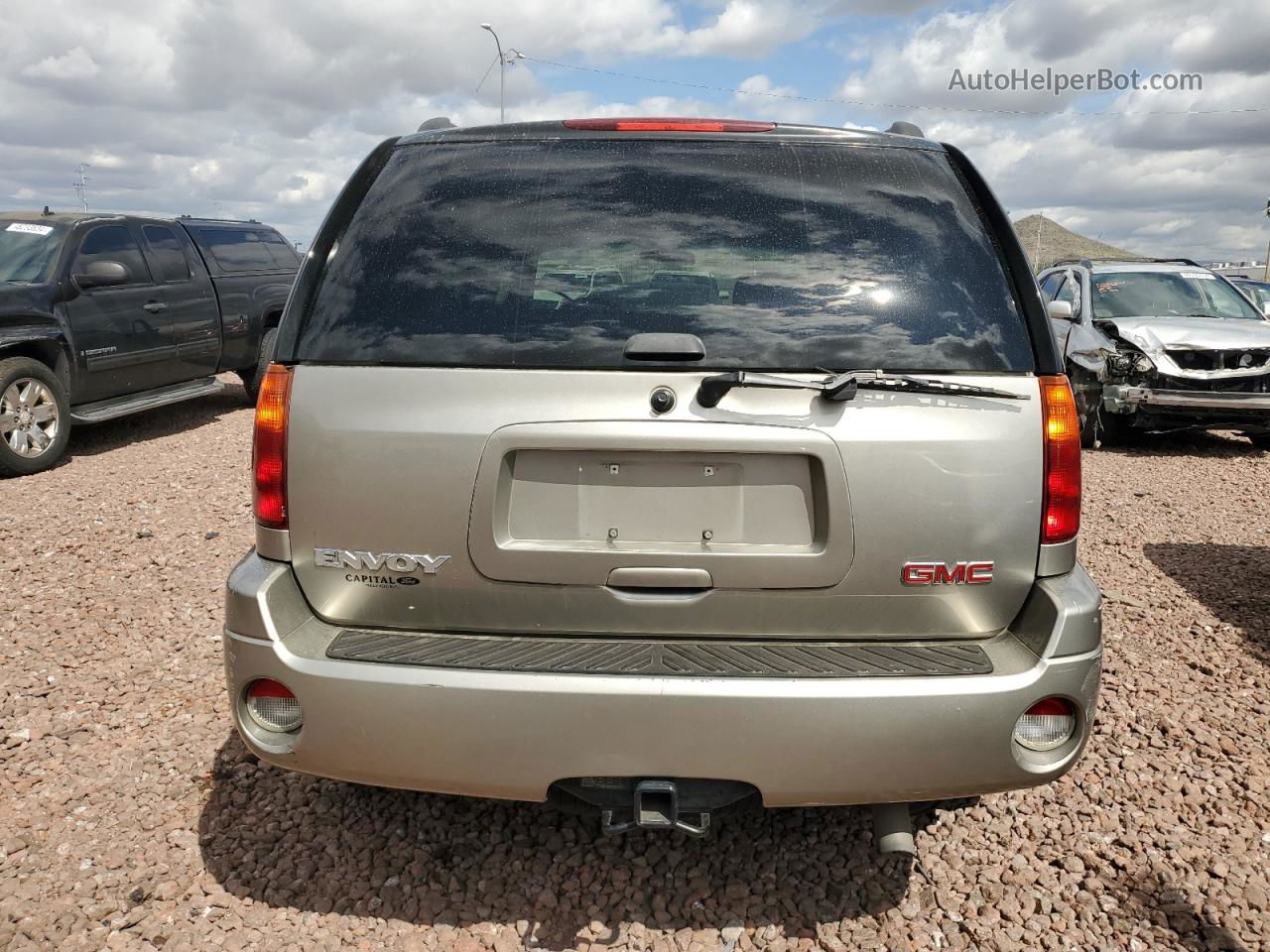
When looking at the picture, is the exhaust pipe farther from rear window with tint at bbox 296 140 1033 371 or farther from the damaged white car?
the damaged white car

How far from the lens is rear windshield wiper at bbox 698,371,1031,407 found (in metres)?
2.09

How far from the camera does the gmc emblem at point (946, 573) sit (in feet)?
7.00

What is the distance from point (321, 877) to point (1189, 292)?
10672mm

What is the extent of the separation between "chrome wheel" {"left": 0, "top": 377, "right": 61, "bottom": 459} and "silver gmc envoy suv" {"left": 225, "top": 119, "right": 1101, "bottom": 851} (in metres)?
6.29

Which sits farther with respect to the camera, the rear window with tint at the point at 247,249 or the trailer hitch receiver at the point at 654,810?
the rear window with tint at the point at 247,249

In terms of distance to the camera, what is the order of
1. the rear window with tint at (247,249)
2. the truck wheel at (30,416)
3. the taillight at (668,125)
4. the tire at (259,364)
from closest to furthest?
the taillight at (668,125), the truck wheel at (30,416), the rear window with tint at (247,249), the tire at (259,364)

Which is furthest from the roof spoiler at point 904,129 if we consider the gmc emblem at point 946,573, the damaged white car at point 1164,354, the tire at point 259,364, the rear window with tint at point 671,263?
the tire at point 259,364

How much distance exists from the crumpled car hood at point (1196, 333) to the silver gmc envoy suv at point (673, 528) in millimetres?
7789

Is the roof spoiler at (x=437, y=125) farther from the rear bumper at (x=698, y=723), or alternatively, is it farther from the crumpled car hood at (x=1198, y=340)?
the crumpled car hood at (x=1198, y=340)

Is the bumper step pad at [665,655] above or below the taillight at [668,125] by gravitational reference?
below

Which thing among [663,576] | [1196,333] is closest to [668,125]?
[663,576]

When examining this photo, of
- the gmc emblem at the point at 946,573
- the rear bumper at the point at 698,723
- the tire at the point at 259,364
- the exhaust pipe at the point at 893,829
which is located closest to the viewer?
the rear bumper at the point at 698,723

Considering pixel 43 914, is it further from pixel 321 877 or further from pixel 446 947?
pixel 446 947

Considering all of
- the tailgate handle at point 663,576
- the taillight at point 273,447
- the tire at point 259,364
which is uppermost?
the taillight at point 273,447
